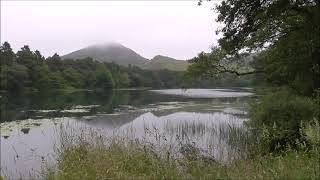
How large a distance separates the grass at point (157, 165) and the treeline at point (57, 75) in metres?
60.3

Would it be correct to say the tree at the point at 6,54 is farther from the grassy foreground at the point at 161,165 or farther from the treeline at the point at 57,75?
the grassy foreground at the point at 161,165

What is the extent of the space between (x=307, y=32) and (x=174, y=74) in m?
137

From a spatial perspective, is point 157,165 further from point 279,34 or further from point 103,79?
point 103,79

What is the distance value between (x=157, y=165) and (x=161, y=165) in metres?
0.07

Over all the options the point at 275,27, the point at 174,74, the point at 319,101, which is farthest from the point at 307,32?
the point at 174,74

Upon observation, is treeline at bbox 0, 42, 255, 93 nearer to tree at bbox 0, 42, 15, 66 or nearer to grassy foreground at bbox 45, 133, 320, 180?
tree at bbox 0, 42, 15, 66

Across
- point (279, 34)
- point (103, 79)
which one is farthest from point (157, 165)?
point (103, 79)

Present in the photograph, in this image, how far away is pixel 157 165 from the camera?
7.70 m

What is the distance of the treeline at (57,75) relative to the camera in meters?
84.6

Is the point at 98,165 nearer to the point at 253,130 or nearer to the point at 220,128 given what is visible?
the point at 253,130

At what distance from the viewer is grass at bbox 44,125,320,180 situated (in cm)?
588

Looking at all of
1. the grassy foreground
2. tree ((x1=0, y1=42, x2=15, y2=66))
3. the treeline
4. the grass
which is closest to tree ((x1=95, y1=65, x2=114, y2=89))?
the treeline

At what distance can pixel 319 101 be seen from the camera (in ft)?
55.5

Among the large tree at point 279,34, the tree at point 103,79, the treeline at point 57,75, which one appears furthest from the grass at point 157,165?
the tree at point 103,79
